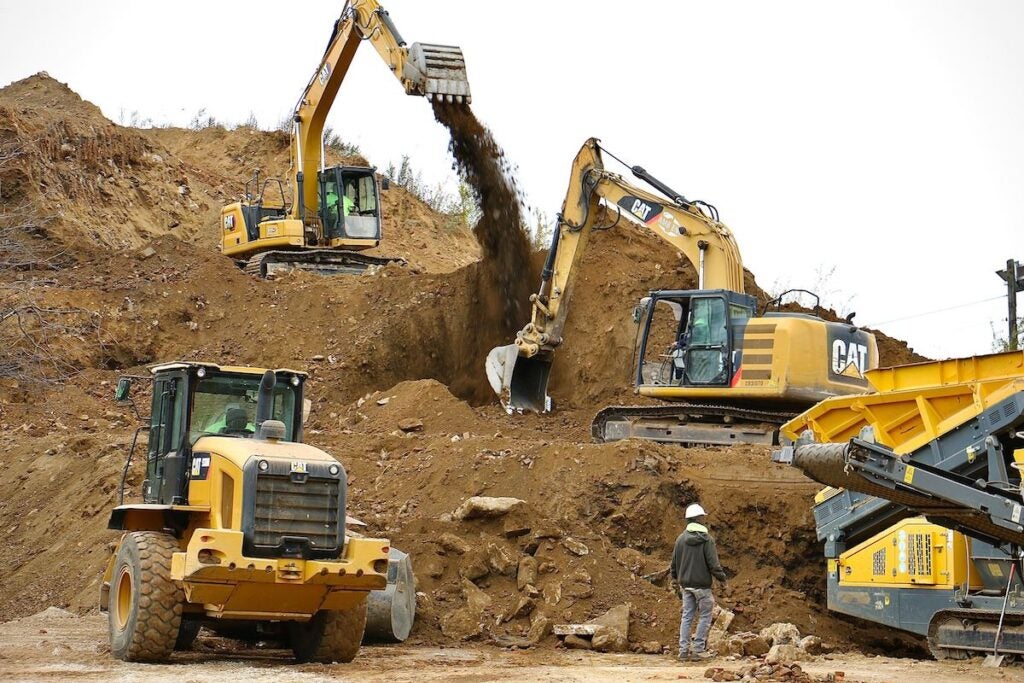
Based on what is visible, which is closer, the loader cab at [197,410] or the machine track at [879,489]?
the machine track at [879,489]

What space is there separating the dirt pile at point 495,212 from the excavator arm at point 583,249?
2.16m

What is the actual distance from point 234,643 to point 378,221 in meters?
17.8

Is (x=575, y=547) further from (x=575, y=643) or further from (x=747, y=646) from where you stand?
(x=747, y=646)

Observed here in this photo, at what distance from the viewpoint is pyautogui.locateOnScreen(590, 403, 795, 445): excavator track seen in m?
18.5

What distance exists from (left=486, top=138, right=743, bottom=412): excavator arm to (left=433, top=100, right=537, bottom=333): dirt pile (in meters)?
2.16

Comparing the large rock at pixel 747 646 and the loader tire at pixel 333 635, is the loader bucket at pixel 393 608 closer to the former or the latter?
the loader tire at pixel 333 635

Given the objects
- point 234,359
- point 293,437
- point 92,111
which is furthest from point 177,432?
point 92,111

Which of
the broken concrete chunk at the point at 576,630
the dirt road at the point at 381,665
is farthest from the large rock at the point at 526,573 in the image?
the dirt road at the point at 381,665

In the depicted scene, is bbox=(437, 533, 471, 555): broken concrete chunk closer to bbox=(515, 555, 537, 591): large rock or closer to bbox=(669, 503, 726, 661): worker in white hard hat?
bbox=(515, 555, 537, 591): large rock

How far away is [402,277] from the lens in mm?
27125

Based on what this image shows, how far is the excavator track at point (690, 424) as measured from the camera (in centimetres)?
1853

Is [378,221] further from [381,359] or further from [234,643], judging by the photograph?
[234,643]

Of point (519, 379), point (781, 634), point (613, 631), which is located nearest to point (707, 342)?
point (519, 379)

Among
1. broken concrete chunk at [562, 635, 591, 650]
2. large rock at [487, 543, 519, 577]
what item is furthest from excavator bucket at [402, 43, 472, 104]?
broken concrete chunk at [562, 635, 591, 650]
